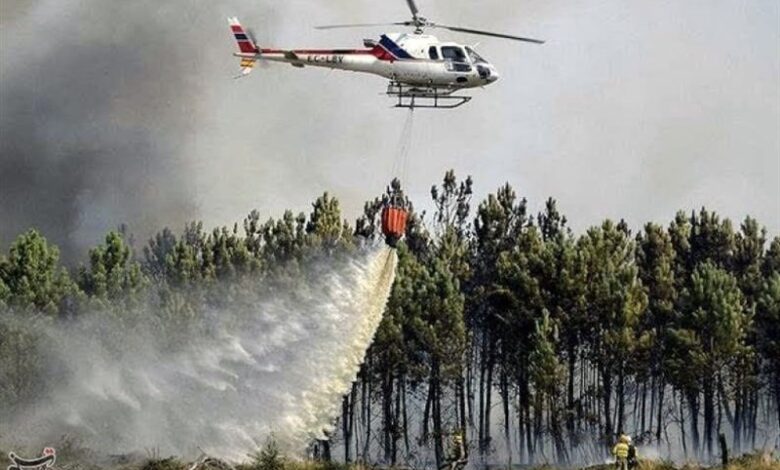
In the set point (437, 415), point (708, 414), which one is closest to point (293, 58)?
point (437, 415)

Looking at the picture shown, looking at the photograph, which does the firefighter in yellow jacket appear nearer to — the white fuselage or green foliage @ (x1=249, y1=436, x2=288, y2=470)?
green foliage @ (x1=249, y1=436, x2=288, y2=470)

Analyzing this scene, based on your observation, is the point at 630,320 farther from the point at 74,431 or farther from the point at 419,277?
the point at 74,431

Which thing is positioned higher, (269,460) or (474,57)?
(474,57)

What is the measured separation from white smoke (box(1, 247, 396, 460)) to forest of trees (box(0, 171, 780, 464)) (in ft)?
50.7

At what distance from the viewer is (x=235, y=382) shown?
5656cm

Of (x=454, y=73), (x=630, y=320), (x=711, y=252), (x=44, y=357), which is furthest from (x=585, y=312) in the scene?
(x=44, y=357)

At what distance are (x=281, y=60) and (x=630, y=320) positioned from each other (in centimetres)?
2931

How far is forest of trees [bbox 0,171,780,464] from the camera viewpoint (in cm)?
7900

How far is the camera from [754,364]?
8356 cm

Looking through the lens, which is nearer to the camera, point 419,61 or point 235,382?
point 235,382

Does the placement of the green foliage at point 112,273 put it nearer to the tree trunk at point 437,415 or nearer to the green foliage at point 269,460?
the tree trunk at point 437,415

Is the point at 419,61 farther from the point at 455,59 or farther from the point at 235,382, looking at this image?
the point at 235,382

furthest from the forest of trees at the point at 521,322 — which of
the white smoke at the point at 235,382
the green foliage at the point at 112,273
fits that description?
the white smoke at the point at 235,382

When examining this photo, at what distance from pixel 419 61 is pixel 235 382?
56.0 feet
